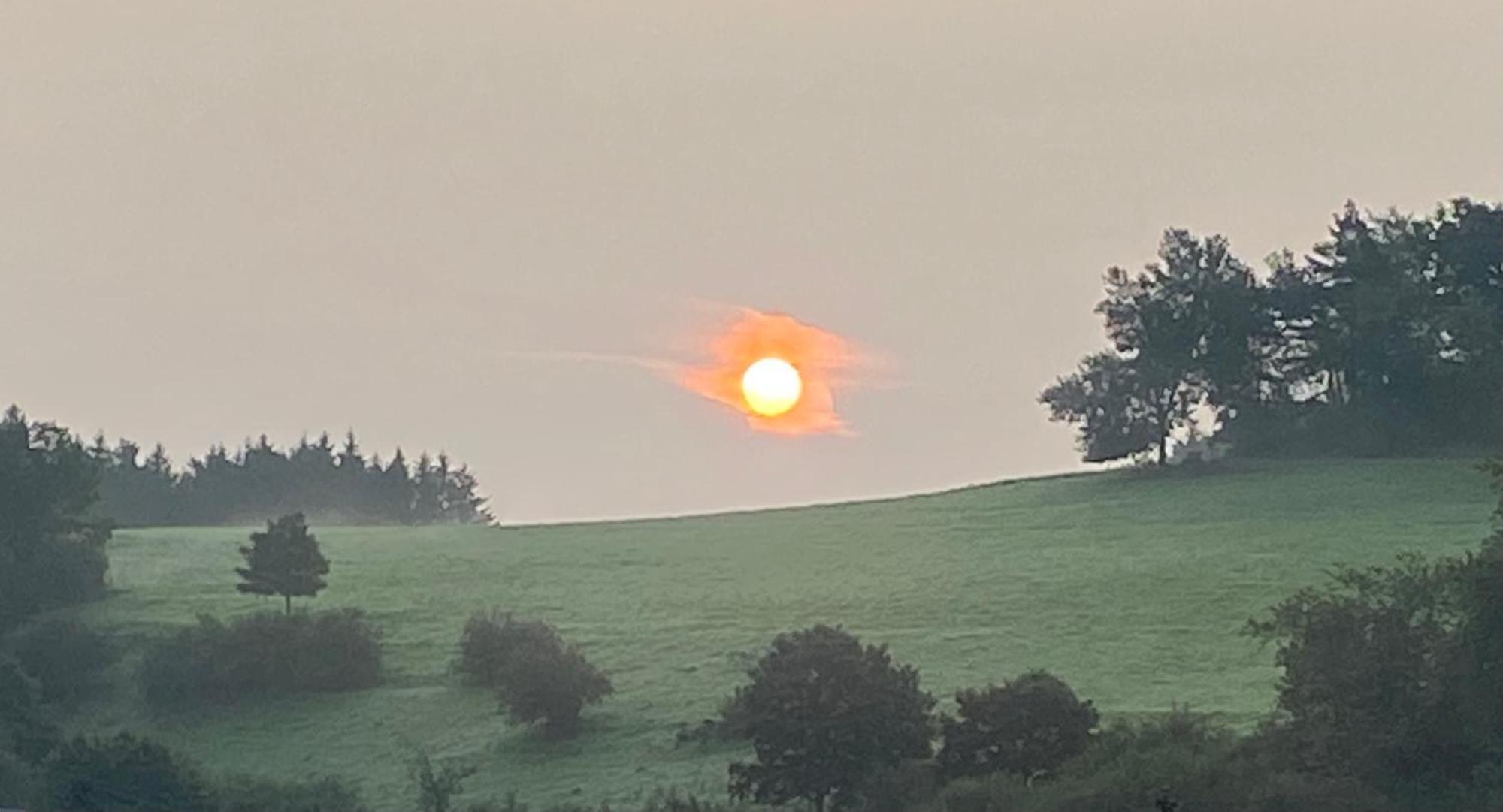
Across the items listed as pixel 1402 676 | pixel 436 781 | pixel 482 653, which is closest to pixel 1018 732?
pixel 1402 676

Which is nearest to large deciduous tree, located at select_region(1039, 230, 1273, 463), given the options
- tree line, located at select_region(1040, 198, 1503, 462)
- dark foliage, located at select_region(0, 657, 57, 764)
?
tree line, located at select_region(1040, 198, 1503, 462)

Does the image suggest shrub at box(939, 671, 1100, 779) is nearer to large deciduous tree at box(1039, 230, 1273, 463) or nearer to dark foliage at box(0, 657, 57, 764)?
dark foliage at box(0, 657, 57, 764)

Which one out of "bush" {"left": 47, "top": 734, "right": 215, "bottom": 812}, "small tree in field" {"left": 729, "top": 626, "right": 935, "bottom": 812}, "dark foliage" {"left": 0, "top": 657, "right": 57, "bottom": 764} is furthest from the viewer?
"dark foliage" {"left": 0, "top": 657, "right": 57, "bottom": 764}

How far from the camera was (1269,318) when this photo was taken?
101 metres

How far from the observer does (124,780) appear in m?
55.6

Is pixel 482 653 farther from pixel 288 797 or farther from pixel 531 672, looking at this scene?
pixel 288 797

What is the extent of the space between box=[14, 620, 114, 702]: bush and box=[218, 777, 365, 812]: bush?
→ 15215 millimetres

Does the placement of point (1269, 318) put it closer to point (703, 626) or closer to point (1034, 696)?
point (703, 626)

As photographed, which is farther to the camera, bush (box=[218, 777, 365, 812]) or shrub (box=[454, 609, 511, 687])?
shrub (box=[454, 609, 511, 687])

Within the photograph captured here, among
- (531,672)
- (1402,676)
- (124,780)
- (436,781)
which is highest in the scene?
(531,672)

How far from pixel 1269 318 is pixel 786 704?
52.2m

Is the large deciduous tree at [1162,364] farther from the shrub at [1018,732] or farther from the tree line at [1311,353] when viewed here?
the shrub at [1018,732]

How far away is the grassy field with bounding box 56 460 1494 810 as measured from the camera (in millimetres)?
61906

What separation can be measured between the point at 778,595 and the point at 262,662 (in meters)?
13.7
